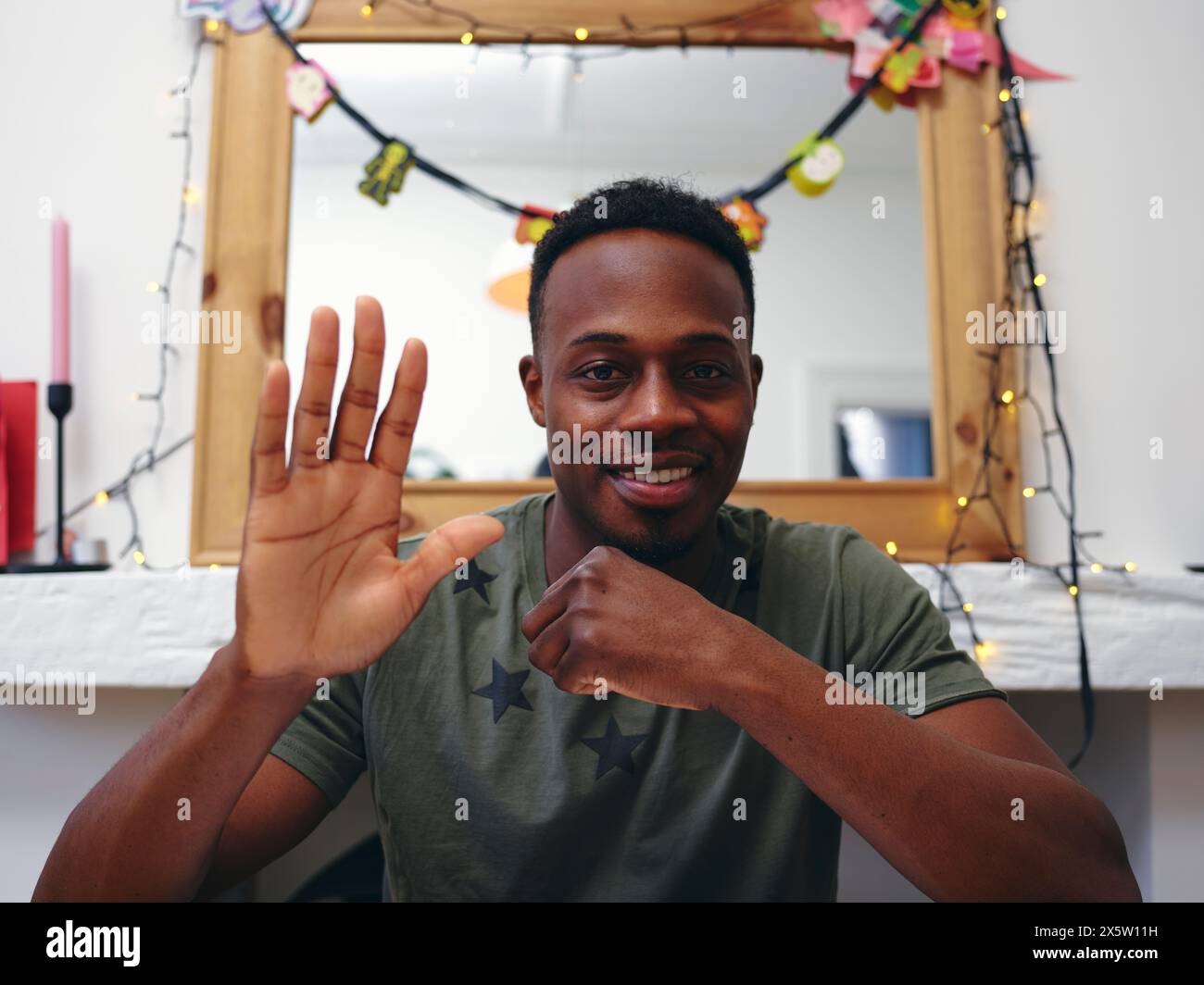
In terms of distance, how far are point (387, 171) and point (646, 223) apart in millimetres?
587

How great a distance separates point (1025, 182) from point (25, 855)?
157 cm

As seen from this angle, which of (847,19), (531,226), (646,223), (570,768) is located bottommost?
(570,768)

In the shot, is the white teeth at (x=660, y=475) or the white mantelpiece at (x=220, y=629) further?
the white mantelpiece at (x=220, y=629)

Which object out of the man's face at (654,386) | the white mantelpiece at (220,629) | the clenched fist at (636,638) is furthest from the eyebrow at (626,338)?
the white mantelpiece at (220,629)

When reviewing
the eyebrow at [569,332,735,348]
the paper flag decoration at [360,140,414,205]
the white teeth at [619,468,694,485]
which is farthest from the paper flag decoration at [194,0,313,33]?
the white teeth at [619,468,694,485]

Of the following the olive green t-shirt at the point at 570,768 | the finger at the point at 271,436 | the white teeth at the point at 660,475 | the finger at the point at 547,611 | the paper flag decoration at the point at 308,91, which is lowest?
the olive green t-shirt at the point at 570,768

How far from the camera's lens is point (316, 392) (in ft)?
1.84

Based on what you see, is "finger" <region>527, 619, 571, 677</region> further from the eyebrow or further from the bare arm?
the eyebrow

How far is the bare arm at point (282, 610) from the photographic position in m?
0.56

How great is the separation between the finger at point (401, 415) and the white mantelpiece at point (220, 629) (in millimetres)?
514

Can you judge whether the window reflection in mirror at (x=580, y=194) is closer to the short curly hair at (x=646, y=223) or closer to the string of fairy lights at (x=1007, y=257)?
the string of fairy lights at (x=1007, y=257)

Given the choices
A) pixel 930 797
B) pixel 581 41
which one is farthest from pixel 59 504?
pixel 930 797

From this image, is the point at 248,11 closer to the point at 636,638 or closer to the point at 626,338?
the point at 626,338

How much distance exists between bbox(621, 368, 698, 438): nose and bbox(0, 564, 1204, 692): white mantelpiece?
0.50 m
